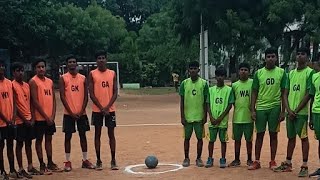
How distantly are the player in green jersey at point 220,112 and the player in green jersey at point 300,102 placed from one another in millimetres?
1161

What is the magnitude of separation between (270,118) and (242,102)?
2.13ft

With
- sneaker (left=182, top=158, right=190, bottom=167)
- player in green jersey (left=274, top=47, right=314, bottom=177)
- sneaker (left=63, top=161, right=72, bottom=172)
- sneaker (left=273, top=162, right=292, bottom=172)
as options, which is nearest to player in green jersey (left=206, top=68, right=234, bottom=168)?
sneaker (left=182, top=158, right=190, bottom=167)

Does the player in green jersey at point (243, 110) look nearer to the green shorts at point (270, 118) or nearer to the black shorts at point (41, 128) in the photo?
the green shorts at point (270, 118)

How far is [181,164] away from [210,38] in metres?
19.9

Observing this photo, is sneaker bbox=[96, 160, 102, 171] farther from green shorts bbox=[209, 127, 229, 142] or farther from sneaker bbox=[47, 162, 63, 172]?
green shorts bbox=[209, 127, 229, 142]

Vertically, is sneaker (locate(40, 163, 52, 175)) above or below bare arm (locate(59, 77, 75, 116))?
below

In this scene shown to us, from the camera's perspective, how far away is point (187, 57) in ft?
143

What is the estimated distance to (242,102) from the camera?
894 cm

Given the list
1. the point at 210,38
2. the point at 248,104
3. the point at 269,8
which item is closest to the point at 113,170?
the point at 248,104

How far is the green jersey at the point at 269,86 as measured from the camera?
8469 mm

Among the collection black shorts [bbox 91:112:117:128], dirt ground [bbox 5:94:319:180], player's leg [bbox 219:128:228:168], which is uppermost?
black shorts [bbox 91:112:117:128]

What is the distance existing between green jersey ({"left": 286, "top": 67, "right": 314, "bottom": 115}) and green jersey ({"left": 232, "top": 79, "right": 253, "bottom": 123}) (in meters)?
0.86

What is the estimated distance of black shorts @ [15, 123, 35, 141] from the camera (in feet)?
27.8

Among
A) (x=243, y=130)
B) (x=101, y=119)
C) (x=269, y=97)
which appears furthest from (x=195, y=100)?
(x=101, y=119)
